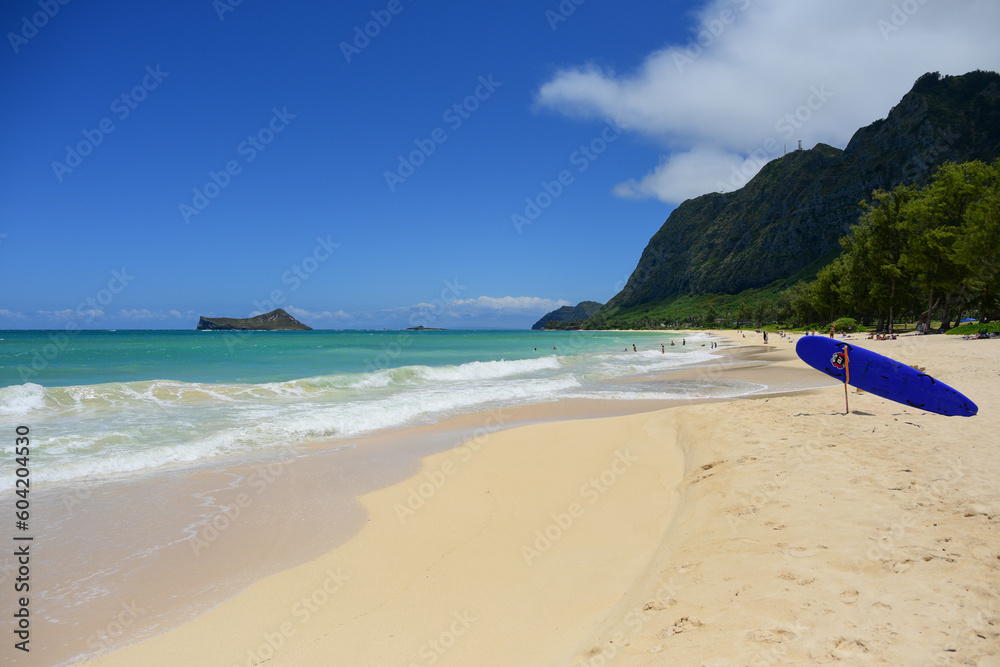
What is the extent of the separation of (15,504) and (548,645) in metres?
8.99

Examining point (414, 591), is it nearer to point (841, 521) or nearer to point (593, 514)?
point (593, 514)

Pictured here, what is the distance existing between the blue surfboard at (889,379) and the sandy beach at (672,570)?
1.30m

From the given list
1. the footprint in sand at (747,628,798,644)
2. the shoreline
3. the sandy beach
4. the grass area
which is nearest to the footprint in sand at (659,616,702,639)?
the sandy beach

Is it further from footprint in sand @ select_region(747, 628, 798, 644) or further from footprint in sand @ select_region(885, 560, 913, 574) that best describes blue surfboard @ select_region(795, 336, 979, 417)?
footprint in sand @ select_region(747, 628, 798, 644)

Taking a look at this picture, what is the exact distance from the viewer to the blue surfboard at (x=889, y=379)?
952 cm

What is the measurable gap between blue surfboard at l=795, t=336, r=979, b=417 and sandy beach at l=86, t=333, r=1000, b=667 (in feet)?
4.28

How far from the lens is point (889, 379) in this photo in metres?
10.7

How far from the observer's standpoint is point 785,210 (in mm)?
195250

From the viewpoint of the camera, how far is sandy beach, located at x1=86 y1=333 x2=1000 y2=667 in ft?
10.2

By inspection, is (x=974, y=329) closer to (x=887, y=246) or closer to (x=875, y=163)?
(x=887, y=246)

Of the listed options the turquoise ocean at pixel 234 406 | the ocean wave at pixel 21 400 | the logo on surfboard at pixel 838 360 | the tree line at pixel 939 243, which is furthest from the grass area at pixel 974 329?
the ocean wave at pixel 21 400

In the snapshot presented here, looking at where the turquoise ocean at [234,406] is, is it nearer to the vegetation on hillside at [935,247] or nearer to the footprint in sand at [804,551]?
the footprint in sand at [804,551]

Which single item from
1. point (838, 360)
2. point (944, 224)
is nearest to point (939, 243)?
point (944, 224)

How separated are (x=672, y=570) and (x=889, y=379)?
32.3 ft
